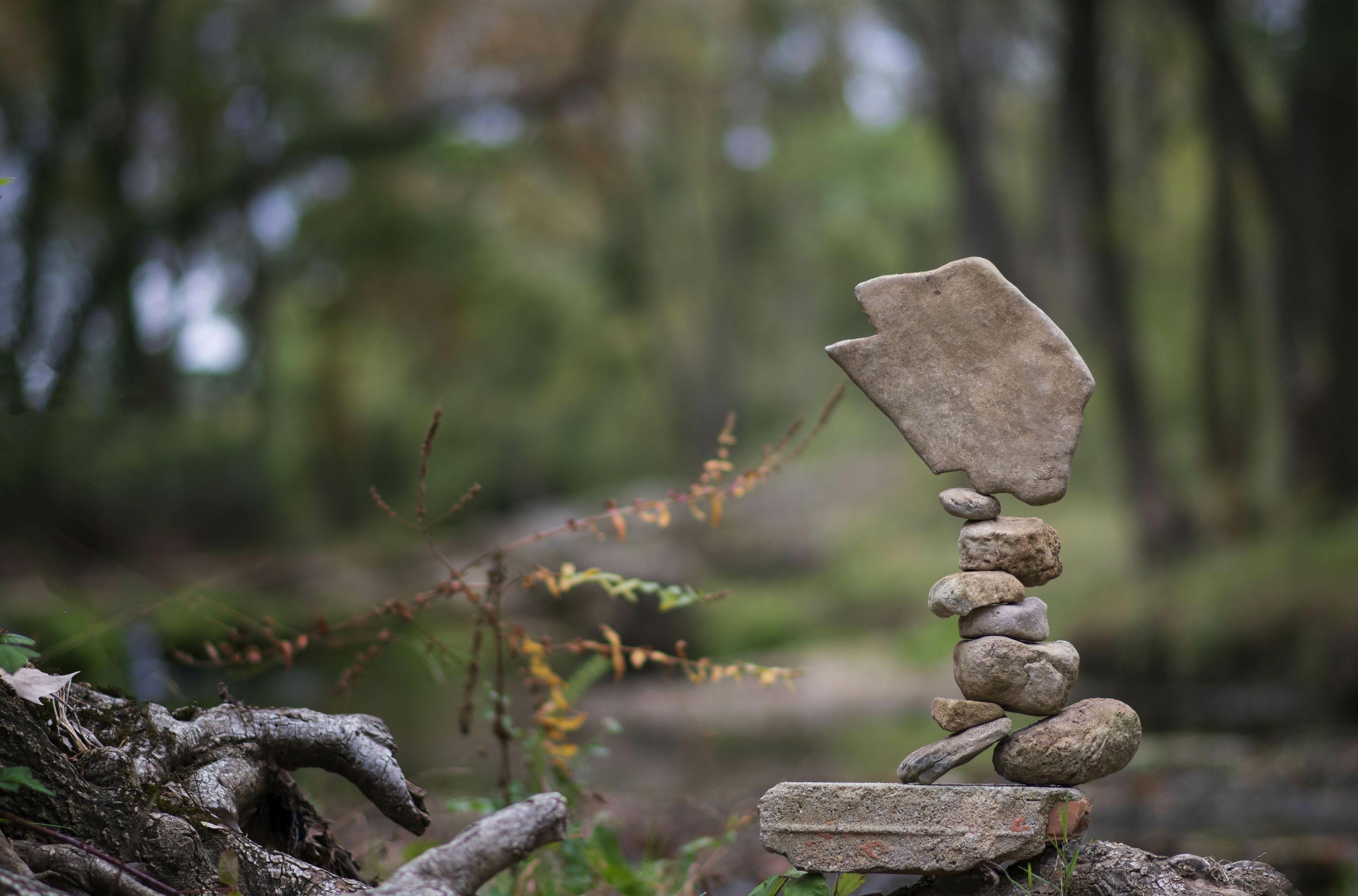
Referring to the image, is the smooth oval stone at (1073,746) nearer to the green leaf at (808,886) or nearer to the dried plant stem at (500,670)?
the green leaf at (808,886)

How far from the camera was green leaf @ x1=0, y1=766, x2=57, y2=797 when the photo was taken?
1999 millimetres

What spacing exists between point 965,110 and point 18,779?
14547mm

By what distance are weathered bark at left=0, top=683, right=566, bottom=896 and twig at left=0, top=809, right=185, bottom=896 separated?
12 millimetres

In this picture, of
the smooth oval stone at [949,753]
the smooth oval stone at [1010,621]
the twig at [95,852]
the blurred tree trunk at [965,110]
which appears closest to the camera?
the twig at [95,852]

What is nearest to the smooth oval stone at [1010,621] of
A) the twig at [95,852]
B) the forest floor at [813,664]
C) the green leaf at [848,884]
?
the green leaf at [848,884]

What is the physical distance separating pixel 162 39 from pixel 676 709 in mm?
12573

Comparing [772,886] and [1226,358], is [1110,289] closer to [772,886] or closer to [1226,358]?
[1226,358]

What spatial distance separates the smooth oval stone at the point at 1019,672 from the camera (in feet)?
8.79

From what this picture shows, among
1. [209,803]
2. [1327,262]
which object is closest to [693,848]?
[209,803]

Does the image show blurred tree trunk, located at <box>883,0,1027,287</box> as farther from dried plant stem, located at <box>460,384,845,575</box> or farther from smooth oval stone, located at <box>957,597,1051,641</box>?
smooth oval stone, located at <box>957,597,1051,641</box>

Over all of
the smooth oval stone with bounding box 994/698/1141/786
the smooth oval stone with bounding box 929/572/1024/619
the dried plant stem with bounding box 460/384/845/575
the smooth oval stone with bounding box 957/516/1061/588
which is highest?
the dried plant stem with bounding box 460/384/845/575

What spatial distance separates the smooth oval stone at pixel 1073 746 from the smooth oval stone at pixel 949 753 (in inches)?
2.2

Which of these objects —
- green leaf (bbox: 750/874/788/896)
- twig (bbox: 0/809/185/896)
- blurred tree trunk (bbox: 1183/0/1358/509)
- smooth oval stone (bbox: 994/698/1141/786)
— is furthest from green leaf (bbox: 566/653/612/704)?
blurred tree trunk (bbox: 1183/0/1358/509)

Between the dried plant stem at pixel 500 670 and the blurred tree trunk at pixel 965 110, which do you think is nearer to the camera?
the dried plant stem at pixel 500 670
